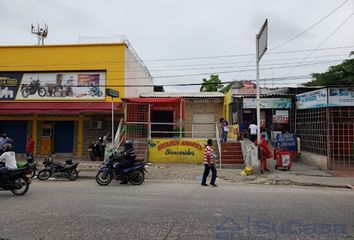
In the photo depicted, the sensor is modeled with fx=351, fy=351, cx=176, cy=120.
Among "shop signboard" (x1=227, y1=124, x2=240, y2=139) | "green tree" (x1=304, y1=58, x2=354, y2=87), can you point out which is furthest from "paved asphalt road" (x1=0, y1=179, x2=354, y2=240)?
"green tree" (x1=304, y1=58, x2=354, y2=87)

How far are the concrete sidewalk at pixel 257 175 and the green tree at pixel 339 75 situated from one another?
13384 millimetres

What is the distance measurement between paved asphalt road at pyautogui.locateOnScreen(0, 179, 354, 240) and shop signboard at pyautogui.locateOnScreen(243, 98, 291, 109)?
400 inches

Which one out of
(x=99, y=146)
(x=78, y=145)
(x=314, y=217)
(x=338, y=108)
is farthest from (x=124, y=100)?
(x=314, y=217)

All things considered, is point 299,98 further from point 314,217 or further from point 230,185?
point 314,217

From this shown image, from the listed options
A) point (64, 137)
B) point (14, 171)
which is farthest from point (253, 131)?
point (14, 171)

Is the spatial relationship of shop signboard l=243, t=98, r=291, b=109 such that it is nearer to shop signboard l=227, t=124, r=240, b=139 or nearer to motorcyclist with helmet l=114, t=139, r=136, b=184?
shop signboard l=227, t=124, r=240, b=139

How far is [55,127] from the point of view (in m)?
21.8

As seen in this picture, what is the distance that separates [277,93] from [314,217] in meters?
14.9

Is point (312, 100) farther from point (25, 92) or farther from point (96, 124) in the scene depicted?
point (25, 92)

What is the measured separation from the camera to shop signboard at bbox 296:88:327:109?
16108 mm

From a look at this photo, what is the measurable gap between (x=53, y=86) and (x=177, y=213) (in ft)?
54.2

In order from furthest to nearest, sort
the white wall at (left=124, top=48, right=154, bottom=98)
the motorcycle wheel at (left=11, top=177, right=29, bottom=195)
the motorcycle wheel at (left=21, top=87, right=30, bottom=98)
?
the white wall at (left=124, top=48, right=154, bottom=98) → the motorcycle wheel at (left=21, top=87, right=30, bottom=98) → the motorcycle wheel at (left=11, top=177, right=29, bottom=195)

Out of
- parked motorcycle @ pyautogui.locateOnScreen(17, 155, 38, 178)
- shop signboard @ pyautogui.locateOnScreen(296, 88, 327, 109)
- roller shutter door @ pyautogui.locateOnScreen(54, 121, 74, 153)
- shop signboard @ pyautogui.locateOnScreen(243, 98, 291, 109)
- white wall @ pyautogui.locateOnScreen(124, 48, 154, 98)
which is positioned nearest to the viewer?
parked motorcycle @ pyautogui.locateOnScreen(17, 155, 38, 178)

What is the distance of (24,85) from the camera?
72.2 feet
